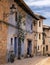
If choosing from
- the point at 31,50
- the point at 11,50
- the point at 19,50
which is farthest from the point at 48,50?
the point at 11,50

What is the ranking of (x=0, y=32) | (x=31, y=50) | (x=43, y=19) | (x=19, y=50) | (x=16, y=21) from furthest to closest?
(x=43, y=19) → (x=31, y=50) → (x=19, y=50) → (x=16, y=21) → (x=0, y=32)

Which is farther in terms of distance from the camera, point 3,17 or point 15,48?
point 15,48

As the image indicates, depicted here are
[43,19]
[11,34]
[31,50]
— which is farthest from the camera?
[43,19]

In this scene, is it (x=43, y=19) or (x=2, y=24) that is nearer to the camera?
(x=2, y=24)

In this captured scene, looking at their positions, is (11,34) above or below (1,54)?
above

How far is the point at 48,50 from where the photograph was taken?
67.1m

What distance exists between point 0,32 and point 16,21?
6.73m

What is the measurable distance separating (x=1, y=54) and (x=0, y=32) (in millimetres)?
1737

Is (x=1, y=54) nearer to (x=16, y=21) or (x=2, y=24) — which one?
(x=2, y=24)

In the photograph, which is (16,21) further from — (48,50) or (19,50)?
(48,50)

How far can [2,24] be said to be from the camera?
2211cm

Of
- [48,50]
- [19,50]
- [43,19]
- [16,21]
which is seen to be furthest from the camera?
[48,50]

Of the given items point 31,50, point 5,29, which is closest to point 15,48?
point 5,29

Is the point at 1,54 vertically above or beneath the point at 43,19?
beneath
